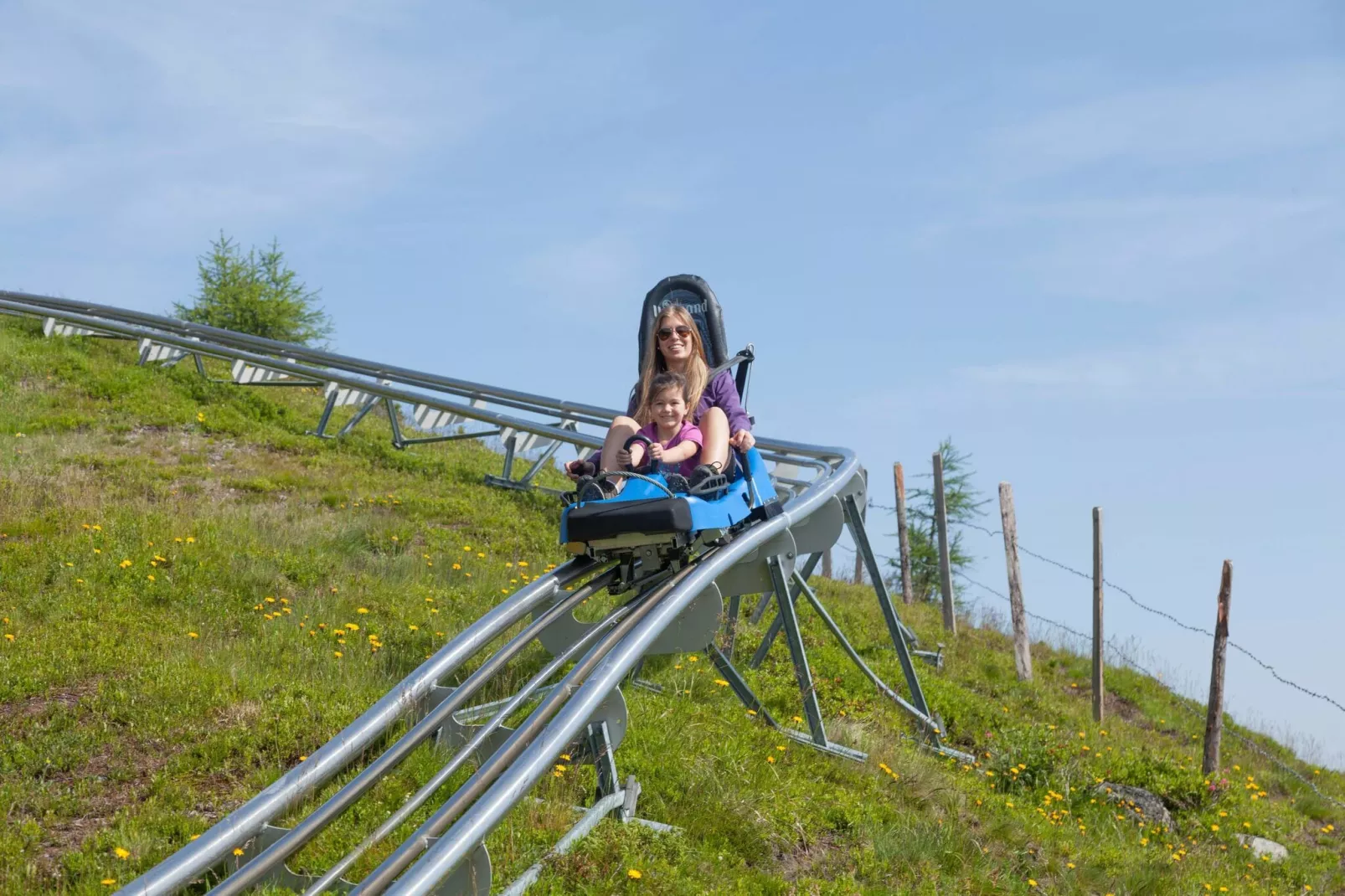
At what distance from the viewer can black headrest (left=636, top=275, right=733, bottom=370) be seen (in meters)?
8.66

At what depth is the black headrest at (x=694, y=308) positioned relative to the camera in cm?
866

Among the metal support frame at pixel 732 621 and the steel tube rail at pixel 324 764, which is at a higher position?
the steel tube rail at pixel 324 764

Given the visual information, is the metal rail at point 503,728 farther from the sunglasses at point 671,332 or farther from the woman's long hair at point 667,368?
the sunglasses at point 671,332

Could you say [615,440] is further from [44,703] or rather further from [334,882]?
[44,703]

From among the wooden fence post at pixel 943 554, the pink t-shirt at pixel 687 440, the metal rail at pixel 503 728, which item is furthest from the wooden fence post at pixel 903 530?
the pink t-shirt at pixel 687 440

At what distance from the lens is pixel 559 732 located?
4895 mm

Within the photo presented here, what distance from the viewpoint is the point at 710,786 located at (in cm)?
635

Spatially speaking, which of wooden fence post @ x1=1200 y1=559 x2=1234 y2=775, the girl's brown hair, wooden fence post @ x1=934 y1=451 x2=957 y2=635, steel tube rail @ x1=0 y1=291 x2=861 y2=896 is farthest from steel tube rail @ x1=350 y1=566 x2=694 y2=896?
wooden fence post @ x1=934 y1=451 x2=957 y2=635

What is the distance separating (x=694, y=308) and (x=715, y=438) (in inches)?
65.5

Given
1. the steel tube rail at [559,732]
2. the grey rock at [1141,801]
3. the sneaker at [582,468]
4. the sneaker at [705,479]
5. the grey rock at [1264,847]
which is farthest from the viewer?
the grey rock at [1264,847]

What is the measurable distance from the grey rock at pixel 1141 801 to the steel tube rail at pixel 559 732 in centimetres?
530

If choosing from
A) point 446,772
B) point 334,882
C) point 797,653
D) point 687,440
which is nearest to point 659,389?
point 687,440

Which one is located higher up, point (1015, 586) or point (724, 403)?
point (724, 403)

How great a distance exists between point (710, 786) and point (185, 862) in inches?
105
